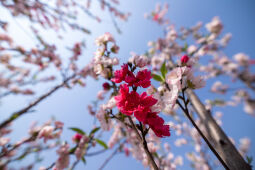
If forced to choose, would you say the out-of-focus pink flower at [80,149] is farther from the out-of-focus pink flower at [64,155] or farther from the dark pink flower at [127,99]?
the dark pink flower at [127,99]

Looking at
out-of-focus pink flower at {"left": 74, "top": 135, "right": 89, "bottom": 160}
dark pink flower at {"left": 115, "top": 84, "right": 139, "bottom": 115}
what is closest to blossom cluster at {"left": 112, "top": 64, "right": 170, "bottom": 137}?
dark pink flower at {"left": 115, "top": 84, "right": 139, "bottom": 115}

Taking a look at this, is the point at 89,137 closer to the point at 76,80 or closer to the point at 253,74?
the point at 76,80

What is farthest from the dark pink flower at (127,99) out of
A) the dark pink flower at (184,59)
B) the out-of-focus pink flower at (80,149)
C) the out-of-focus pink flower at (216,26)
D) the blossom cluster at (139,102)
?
the out-of-focus pink flower at (216,26)

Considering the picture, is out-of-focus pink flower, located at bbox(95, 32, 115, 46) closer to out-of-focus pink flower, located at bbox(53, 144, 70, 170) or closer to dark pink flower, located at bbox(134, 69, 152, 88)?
dark pink flower, located at bbox(134, 69, 152, 88)

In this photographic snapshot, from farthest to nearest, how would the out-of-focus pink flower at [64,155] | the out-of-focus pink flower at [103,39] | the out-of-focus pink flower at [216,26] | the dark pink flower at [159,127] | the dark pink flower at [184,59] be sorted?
the out-of-focus pink flower at [216,26] < the out-of-focus pink flower at [64,155] < the out-of-focus pink flower at [103,39] < the dark pink flower at [184,59] < the dark pink flower at [159,127]

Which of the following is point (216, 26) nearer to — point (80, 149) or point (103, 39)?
point (103, 39)

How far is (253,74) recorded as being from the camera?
6.66 m

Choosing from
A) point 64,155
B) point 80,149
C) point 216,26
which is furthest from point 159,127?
point 216,26

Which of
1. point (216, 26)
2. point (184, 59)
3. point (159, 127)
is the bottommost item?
point (159, 127)

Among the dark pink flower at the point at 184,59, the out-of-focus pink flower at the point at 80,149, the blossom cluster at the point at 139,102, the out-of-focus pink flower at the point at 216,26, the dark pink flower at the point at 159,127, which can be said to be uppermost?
the out-of-focus pink flower at the point at 216,26

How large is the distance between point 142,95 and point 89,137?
1163mm

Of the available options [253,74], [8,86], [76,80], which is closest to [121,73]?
[76,80]

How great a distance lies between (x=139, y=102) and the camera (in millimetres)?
580

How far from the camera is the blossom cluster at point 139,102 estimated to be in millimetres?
541
